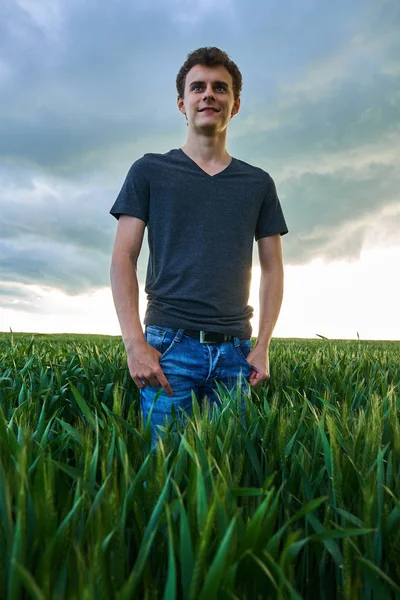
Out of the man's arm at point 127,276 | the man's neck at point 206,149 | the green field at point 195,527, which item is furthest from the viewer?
the man's neck at point 206,149

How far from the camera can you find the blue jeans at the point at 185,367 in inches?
117

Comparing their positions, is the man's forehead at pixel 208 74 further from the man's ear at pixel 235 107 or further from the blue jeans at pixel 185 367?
the blue jeans at pixel 185 367

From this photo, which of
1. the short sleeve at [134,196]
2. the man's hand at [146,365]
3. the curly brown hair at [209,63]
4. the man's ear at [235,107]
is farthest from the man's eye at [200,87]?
the man's hand at [146,365]

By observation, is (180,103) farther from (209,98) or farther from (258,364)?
(258,364)

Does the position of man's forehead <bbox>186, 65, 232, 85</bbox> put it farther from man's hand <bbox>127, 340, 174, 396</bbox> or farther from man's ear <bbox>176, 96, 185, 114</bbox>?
man's hand <bbox>127, 340, 174, 396</bbox>

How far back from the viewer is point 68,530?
49.8 inches

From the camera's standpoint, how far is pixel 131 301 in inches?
120

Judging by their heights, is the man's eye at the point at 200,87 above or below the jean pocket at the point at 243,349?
above

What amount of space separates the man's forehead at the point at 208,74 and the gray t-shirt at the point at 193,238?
1.48 feet

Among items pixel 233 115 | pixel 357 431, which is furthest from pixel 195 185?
pixel 357 431

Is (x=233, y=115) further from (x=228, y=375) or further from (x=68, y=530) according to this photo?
(x=68, y=530)

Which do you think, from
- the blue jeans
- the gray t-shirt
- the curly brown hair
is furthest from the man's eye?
the blue jeans

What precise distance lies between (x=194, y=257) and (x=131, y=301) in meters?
0.43

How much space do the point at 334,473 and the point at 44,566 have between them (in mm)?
724
